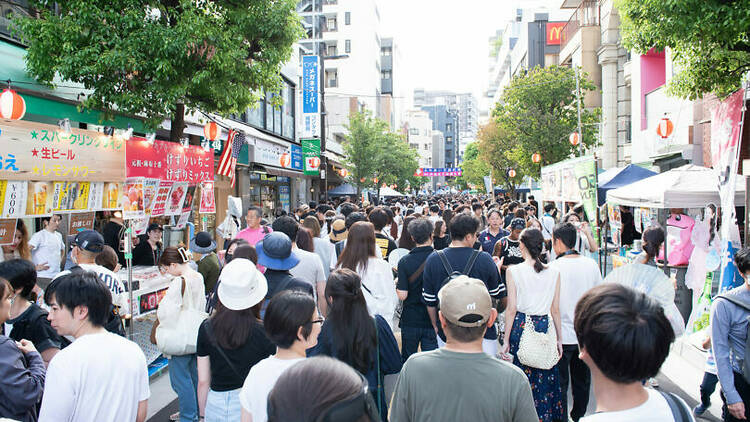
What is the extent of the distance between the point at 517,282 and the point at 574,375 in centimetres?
116

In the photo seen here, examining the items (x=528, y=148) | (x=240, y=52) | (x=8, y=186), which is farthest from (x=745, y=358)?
(x=528, y=148)

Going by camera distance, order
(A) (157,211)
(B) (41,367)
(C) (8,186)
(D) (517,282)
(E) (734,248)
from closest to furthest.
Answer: (B) (41,367) < (D) (517,282) < (C) (8,186) < (E) (734,248) < (A) (157,211)

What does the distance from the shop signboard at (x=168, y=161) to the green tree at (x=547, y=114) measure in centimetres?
1724

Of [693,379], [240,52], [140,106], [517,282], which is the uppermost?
[240,52]

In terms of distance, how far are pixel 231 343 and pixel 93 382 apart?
2.59 feet

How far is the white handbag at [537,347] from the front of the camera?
414 centimetres

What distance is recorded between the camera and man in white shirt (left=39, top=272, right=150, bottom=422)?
2.53 metres

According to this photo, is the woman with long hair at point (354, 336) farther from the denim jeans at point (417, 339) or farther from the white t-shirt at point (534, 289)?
the white t-shirt at point (534, 289)

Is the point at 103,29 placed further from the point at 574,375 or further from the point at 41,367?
the point at 574,375

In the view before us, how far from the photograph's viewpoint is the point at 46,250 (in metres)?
8.09

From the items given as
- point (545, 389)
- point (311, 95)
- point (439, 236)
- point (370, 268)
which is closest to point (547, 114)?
point (311, 95)

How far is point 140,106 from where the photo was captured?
25.7 feet

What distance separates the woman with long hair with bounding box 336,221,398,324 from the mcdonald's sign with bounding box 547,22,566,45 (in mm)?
43540

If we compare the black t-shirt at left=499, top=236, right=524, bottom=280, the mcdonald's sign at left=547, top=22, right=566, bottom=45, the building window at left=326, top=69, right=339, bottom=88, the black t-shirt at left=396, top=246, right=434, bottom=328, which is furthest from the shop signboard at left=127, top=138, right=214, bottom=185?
the building window at left=326, top=69, right=339, bottom=88
